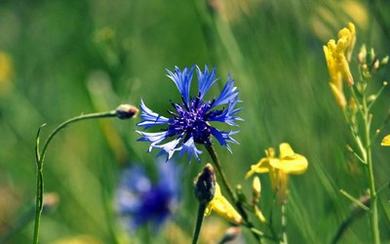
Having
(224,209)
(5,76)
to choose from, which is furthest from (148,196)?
(224,209)

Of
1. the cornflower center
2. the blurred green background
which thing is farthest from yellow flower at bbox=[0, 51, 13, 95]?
the cornflower center

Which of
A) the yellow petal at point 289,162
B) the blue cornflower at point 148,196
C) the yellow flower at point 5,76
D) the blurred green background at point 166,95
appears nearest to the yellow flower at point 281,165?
the yellow petal at point 289,162

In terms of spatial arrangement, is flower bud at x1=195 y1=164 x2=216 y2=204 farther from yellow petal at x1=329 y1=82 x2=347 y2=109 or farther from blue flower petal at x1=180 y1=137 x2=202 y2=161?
yellow petal at x1=329 y1=82 x2=347 y2=109

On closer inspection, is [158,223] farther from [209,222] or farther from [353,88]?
[353,88]

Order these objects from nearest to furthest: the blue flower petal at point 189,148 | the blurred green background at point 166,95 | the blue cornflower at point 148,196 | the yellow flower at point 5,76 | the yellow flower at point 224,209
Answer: the blue flower petal at point 189,148 < the yellow flower at point 224,209 < the blurred green background at point 166,95 < the blue cornflower at point 148,196 < the yellow flower at point 5,76

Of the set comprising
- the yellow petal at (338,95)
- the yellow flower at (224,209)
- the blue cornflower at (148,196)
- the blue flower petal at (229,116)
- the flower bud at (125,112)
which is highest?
the flower bud at (125,112)

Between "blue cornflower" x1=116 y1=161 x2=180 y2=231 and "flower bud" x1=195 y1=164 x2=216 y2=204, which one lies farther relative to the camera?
"blue cornflower" x1=116 y1=161 x2=180 y2=231

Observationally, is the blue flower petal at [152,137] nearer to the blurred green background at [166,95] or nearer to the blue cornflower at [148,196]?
the blurred green background at [166,95]

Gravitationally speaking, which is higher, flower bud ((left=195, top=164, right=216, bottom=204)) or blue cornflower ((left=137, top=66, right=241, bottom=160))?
blue cornflower ((left=137, top=66, right=241, bottom=160))
